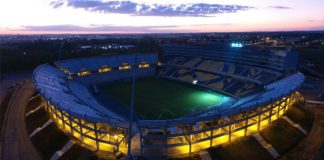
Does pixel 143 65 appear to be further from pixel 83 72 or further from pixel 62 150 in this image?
pixel 62 150

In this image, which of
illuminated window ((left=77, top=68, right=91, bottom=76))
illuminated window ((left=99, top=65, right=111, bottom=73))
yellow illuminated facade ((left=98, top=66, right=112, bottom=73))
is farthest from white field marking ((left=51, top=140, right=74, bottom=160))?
illuminated window ((left=99, top=65, right=111, bottom=73))

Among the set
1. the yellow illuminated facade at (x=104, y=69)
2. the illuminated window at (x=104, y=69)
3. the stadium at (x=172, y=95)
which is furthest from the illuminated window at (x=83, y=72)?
the illuminated window at (x=104, y=69)

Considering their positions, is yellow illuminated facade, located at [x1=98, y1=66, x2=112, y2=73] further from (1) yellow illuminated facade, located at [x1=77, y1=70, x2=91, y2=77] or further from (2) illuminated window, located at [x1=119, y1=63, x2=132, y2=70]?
(2) illuminated window, located at [x1=119, y1=63, x2=132, y2=70]

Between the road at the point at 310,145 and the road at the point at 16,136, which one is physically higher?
the road at the point at 310,145

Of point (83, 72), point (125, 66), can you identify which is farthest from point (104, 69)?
point (125, 66)

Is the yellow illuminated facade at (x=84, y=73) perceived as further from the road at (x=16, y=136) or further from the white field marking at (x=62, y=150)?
the white field marking at (x=62, y=150)

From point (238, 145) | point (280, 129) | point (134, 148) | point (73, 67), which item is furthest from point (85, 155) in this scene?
point (73, 67)

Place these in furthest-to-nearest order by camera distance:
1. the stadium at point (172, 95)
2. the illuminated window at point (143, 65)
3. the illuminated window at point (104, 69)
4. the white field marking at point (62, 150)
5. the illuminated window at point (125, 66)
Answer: the illuminated window at point (143, 65) < the illuminated window at point (125, 66) < the illuminated window at point (104, 69) < the white field marking at point (62, 150) < the stadium at point (172, 95)
